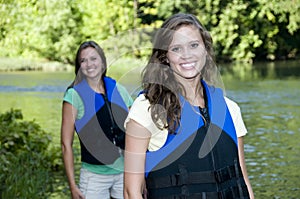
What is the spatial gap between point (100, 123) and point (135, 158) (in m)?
1.98

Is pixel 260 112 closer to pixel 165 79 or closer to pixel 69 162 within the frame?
pixel 69 162

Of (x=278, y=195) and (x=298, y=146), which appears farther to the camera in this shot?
(x=298, y=146)

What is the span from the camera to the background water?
1030 cm

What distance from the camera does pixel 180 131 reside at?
10.0 ft

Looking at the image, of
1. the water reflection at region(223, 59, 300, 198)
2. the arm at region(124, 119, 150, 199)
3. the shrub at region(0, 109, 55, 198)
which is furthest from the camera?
the water reflection at region(223, 59, 300, 198)

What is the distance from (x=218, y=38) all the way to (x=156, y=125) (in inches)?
1583

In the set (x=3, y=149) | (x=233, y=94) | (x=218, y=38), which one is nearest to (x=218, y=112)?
(x=3, y=149)

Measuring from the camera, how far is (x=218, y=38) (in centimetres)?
4288

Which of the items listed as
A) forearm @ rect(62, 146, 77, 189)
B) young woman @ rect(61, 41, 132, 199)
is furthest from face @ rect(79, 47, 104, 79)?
forearm @ rect(62, 146, 77, 189)

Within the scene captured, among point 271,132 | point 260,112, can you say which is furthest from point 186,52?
point 260,112

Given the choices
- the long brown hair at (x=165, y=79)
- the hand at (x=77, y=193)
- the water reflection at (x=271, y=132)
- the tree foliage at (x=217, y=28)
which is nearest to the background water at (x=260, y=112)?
the water reflection at (x=271, y=132)

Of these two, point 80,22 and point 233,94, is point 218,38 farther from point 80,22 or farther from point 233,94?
point 233,94

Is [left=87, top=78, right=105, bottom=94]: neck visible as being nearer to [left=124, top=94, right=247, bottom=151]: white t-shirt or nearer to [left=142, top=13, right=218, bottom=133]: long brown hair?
[left=142, top=13, right=218, bottom=133]: long brown hair

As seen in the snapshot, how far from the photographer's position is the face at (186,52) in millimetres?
3123
